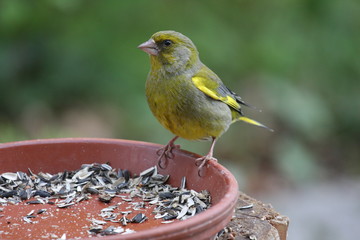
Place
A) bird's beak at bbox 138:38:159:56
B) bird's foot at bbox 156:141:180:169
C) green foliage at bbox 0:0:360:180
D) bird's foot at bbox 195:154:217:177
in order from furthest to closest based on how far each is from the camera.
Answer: green foliage at bbox 0:0:360:180 < bird's beak at bbox 138:38:159:56 < bird's foot at bbox 156:141:180:169 < bird's foot at bbox 195:154:217:177

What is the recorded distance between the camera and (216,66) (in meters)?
6.83

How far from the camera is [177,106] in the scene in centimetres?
375

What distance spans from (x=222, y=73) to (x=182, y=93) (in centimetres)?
324

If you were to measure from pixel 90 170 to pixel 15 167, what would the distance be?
0.45 meters

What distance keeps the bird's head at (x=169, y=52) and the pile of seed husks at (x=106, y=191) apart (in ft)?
2.37

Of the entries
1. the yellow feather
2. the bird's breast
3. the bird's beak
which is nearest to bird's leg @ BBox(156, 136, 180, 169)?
the bird's breast

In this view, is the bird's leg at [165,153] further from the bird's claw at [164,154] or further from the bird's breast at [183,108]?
the bird's breast at [183,108]

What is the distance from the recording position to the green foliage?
20.8ft

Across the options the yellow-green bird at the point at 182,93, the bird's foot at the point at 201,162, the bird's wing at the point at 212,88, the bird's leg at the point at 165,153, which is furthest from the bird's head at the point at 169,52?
the bird's foot at the point at 201,162

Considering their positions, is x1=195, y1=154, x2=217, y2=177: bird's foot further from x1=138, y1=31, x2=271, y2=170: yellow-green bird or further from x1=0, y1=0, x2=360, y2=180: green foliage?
x1=0, y1=0, x2=360, y2=180: green foliage

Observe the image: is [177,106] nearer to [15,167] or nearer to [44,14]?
[15,167]

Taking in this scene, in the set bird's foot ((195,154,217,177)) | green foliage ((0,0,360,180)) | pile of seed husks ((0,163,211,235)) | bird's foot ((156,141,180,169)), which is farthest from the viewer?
green foliage ((0,0,360,180))

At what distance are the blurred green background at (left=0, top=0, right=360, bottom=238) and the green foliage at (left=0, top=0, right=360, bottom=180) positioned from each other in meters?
0.01

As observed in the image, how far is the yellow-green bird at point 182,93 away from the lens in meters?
3.76
